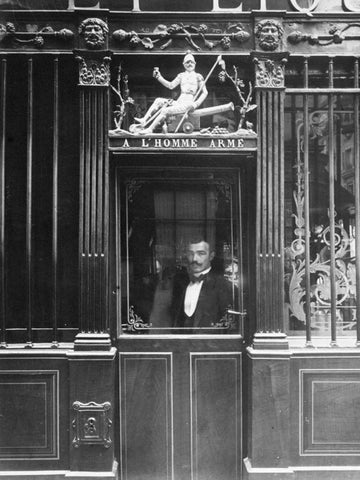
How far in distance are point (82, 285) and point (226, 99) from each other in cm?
243

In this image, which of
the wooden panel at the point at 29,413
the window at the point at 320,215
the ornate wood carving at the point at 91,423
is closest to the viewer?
the ornate wood carving at the point at 91,423

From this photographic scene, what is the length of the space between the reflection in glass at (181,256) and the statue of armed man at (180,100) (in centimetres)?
58

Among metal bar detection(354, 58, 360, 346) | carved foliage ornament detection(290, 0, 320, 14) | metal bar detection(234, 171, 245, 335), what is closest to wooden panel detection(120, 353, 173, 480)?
metal bar detection(234, 171, 245, 335)

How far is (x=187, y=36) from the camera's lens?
18.0ft

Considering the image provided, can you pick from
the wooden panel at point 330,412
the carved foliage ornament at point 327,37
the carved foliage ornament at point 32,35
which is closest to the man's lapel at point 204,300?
the wooden panel at point 330,412

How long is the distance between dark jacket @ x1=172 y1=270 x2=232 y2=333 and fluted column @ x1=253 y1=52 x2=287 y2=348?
0.45m

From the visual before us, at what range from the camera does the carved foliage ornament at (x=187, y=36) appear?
5.46 m

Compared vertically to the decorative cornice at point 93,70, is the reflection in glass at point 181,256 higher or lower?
lower

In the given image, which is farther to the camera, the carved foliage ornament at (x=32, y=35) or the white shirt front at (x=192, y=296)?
the white shirt front at (x=192, y=296)

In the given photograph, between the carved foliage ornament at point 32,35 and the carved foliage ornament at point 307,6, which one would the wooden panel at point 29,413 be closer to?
the carved foliage ornament at point 32,35

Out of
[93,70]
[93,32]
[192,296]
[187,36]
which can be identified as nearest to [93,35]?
[93,32]

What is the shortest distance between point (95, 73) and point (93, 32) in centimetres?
40

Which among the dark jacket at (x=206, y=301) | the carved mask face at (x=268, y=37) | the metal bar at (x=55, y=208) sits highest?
the carved mask face at (x=268, y=37)

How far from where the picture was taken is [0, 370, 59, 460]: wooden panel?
17.8 feet
